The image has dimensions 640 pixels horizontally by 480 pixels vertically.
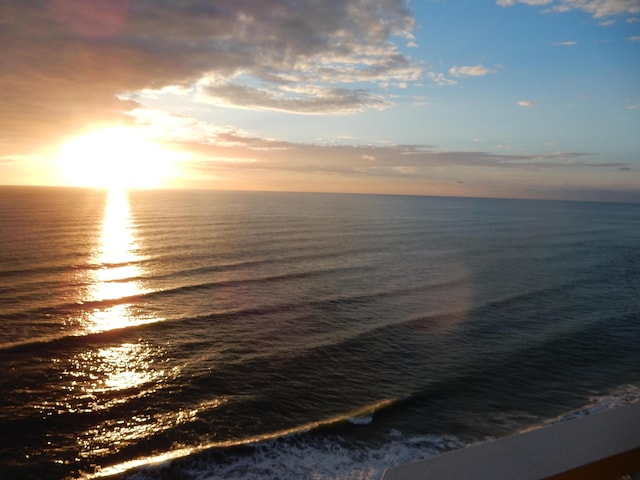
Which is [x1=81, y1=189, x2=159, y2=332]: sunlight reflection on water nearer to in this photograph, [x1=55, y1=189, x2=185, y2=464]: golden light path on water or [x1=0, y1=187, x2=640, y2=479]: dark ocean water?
[x1=55, y1=189, x2=185, y2=464]: golden light path on water

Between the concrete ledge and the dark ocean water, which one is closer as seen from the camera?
the concrete ledge

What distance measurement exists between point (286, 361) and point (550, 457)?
1697cm

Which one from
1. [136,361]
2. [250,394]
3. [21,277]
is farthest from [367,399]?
[21,277]

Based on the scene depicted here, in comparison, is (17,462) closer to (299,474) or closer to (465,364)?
(299,474)

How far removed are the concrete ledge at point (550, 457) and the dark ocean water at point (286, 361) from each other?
32.6 feet

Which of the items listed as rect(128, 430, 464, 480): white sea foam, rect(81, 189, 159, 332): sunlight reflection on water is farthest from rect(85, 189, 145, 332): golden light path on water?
rect(128, 430, 464, 480): white sea foam

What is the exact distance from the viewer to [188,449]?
1287 cm

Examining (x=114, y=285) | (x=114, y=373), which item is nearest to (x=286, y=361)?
(x=114, y=373)

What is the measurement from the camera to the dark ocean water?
43.0 ft

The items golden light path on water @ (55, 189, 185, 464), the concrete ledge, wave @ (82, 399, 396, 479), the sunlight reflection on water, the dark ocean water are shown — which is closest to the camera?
the concrete ledge

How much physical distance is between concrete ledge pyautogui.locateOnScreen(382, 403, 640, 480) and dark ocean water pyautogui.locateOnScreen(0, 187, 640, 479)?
993cm

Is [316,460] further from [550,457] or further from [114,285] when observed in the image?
[114,285]

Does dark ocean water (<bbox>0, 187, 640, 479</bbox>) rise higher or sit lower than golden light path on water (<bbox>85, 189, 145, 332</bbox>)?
lower

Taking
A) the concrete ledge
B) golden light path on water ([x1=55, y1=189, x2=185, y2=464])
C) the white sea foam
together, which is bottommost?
the white sea foam
